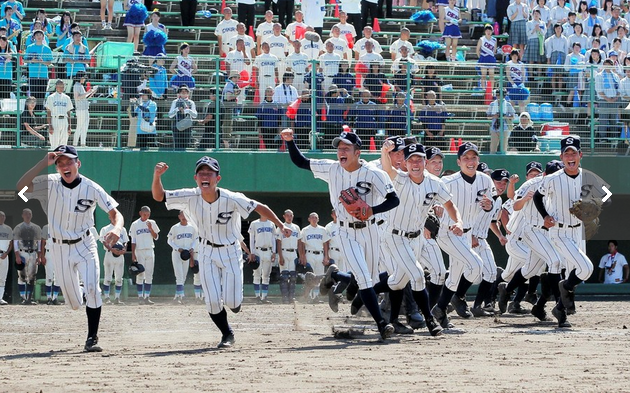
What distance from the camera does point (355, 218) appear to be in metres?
10.2

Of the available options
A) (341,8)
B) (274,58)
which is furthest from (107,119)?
(341,8)

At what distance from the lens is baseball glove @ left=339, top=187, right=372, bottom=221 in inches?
394

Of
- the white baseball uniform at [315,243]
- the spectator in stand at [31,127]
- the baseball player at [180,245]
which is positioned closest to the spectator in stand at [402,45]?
the white baseball uniform at [315,243]

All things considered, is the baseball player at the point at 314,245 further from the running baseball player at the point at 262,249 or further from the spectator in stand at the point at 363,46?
the spectator in stand at the point at 363,46

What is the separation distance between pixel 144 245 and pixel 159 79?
316 centimetres

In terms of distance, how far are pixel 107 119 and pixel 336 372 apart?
12.5 m

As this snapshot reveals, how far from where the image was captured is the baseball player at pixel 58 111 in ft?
61.9

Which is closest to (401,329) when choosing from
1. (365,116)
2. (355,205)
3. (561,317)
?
(355,205)

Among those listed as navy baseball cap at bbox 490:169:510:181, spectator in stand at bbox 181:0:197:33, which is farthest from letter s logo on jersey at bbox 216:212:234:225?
spectator in stand at bbox 181:0:197:33

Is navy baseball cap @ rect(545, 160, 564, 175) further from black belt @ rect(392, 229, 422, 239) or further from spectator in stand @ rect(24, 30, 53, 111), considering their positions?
spectator in stand @ rect(24, 30, 53, 111)

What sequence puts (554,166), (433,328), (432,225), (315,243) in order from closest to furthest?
(433,328)
(432,225)
(554,166)
(315,243)

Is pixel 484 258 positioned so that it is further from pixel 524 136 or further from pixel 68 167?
pixel 524 136

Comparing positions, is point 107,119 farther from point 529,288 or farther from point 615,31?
point 615,31

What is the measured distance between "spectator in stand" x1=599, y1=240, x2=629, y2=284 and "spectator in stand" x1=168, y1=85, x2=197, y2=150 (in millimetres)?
9327
